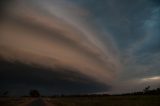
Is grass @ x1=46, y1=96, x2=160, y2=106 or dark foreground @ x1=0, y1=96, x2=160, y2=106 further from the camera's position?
dark foreground @ x1=0, y1=96, x2=160, y2=106

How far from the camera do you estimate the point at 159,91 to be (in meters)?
102

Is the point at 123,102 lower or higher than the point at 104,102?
lower

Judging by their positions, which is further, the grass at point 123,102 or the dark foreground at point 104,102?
the dark foreground at point 104,102

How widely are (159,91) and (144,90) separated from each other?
17.3m

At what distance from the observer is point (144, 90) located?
11862cm

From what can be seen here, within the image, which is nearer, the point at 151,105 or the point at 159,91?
the point at 151,105

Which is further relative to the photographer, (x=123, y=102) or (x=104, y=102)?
(x=104, y=102)

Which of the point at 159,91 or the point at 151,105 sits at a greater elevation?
the point at 159,91

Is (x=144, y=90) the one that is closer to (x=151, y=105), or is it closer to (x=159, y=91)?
(x=159, y=91)

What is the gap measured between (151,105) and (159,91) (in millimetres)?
52598

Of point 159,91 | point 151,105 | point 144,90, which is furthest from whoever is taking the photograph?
point 144,90

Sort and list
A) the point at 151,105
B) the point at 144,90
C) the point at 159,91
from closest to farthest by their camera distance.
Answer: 1. the point at 151,105
2. the point at 159,91
3. the point at 144,90

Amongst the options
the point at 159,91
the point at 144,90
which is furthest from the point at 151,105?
the point at 144,90

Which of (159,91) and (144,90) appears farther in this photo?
(144,90)
